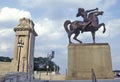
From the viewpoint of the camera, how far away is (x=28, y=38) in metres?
70.5

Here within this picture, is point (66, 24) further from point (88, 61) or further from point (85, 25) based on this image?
point (88, 61)

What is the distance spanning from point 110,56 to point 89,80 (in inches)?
115

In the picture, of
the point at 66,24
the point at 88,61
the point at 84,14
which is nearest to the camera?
the point at 88,61

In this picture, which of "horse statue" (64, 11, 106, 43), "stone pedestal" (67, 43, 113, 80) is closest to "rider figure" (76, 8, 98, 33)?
"horse statue" (64, 11, 106, 43)

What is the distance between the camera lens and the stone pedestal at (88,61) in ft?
71.6

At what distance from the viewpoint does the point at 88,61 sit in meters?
22.1

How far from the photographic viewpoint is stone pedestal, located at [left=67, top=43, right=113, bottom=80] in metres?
21.8

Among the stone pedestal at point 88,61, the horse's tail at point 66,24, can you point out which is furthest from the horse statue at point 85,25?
the stone pedestal at point 88,61

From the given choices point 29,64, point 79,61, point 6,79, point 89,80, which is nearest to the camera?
point 6,79

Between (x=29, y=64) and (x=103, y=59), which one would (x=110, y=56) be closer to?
(x=103, y=59)

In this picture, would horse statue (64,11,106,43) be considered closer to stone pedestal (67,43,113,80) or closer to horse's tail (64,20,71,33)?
horse's tail (64,20,71,33)

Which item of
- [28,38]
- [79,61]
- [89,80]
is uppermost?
[28,38]

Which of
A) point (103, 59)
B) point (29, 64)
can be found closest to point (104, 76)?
point (103, 59)

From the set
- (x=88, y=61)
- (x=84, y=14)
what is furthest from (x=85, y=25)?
(x=88, y=61)
